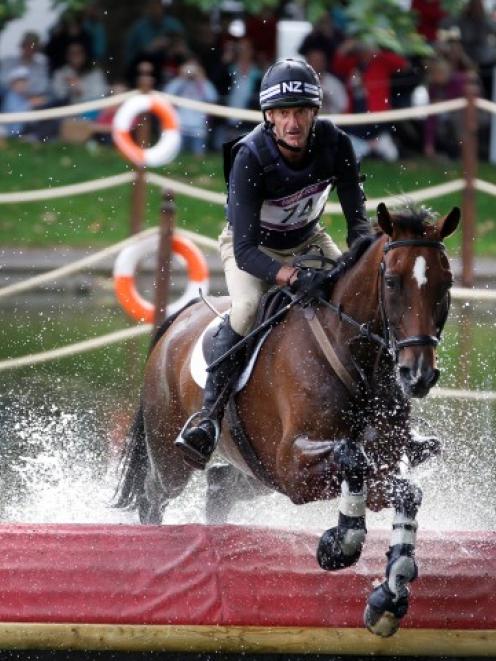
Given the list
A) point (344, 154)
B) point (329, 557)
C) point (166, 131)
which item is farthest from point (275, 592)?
point (166, 131)

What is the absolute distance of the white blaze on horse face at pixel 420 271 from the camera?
5613 mm

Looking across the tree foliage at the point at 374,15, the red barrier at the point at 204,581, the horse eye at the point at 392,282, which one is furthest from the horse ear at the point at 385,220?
the tree foliage at the point at 374,15

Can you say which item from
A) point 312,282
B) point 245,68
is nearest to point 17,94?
point 245,68

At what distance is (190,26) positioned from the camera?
57.2 ft

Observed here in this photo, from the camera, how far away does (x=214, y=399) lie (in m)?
6.64

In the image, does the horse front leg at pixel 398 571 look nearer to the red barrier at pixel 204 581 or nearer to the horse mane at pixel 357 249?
the red barrier at pixel 204 581

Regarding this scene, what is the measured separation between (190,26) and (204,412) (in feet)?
37.3

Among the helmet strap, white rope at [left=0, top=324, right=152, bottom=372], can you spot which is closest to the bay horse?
the helmet strap

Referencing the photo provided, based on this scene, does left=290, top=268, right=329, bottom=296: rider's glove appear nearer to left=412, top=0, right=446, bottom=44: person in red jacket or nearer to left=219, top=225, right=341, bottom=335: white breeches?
left=219, top=225, right=341, bottom=335: white breeches

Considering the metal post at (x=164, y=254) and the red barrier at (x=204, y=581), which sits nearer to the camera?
the red barrier at (x=204, y=581)

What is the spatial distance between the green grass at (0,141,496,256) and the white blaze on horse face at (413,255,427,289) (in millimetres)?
9293

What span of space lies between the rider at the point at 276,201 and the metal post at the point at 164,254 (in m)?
3.35

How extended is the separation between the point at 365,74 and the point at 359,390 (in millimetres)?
10146

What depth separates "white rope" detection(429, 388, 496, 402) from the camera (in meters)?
10.2
